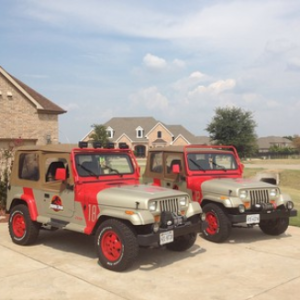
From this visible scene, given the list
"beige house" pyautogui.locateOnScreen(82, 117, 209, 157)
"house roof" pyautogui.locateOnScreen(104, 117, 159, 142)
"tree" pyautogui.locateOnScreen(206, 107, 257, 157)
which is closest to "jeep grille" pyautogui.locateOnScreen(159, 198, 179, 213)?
"tree" pyautogui.locateOnScreen(206, 107, 257, 157)

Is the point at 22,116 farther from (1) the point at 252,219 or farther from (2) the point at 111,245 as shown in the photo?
(2) the point at 111,245

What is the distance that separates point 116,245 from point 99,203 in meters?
0.69

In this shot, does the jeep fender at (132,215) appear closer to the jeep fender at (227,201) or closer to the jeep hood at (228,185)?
the jeep fender at (227,201)

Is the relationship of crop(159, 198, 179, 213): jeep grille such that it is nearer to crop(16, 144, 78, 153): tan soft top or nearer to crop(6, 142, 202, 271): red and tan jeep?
crop(6, 142, 202, 271): red and tan jeep

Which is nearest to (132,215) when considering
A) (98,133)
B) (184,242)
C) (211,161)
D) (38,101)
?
(184,242)

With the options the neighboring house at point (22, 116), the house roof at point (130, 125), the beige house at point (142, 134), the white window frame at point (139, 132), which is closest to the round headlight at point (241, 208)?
the neighboring house at point (22, 116)

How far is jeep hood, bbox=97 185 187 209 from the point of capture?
18.5ft

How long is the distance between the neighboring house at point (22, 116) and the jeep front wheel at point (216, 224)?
11390 millimetres

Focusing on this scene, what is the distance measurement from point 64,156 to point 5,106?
12.2 meters

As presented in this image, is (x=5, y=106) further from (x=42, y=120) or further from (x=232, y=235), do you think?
(x=232, y=235)

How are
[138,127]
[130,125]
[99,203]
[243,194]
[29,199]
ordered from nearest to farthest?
[99,203], [29,199], [243,194], [138,127], [130,125]

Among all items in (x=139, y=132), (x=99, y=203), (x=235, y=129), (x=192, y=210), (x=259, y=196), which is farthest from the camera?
(x=139, y=132)

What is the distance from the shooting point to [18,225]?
7.16 metres

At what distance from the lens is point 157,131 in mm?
67750
